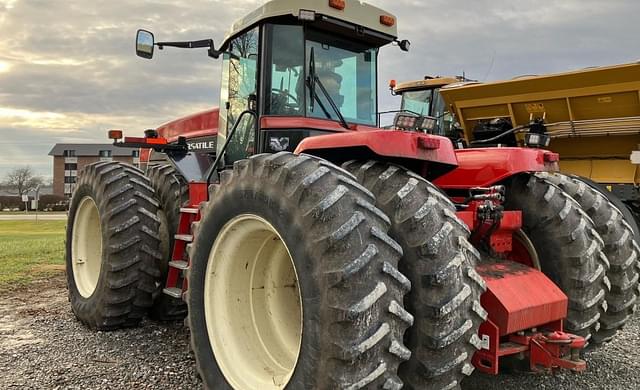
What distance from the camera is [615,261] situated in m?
4.28

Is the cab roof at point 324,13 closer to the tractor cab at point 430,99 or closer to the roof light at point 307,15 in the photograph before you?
the roof light at point 307,15

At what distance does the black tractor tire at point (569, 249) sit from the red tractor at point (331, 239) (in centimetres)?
1

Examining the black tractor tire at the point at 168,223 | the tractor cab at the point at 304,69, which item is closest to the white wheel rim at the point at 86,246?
the black tractor tire at the point at 168,223

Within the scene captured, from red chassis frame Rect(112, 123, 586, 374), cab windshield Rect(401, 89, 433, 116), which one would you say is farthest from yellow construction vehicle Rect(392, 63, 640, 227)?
red chassis frame Rect(112, 123, 586, 374)

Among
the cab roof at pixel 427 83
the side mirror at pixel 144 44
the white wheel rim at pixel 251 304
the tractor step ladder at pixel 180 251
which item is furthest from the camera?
the cab roof at pixel 427 83

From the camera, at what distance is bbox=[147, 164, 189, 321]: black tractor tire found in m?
5.48

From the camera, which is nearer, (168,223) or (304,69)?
(304,69)

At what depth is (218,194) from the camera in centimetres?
341

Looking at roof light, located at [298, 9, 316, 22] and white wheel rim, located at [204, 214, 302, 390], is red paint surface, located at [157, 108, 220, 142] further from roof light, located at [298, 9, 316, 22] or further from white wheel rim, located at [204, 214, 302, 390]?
white wheel rim, located at [204, 214, 302, 390]

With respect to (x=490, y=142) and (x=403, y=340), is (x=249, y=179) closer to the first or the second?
(x=403, y=340)

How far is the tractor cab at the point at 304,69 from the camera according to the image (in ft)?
14.6

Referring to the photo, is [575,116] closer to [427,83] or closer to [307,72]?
[427,83]

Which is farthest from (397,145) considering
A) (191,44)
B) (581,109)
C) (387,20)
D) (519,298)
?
(581,109)

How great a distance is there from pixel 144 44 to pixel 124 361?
116 inches
